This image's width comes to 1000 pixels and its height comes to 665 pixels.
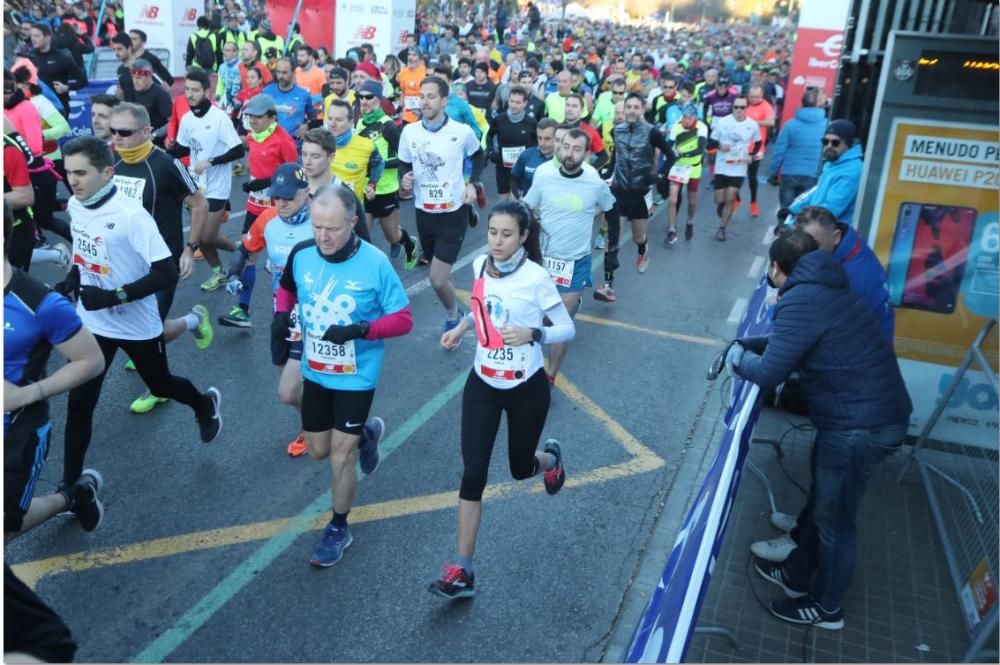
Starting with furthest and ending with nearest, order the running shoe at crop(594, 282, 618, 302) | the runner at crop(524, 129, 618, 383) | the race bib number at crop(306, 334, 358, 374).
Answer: the running shoe at crop(594, 282, 618, 302) → the runner at crop(524, 129, 618, 383) → the race bib number at crop(306, 334, 358, 374)

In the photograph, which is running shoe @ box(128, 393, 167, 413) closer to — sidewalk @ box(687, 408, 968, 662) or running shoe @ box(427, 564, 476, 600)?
running shoe @ box(427, 564, 476, 600)

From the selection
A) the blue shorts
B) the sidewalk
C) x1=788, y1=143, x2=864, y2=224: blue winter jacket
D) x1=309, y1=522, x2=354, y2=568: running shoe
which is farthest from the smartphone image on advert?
x1=309, y1=522, x2=354, y2=568: running shoe

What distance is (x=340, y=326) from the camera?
428cm

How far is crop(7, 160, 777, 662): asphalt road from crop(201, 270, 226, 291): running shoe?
1.10 metres

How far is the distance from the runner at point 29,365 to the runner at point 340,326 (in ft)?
3.48

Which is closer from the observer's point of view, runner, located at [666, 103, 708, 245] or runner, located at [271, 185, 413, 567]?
runner, located at [271, 185, 413, 567]

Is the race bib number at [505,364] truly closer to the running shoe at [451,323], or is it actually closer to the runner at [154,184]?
the runner at [154,184]

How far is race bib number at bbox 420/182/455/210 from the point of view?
25.2ft

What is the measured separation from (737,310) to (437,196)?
3.37 m

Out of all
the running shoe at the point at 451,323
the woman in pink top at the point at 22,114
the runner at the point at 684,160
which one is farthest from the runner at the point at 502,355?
the runner at the point at 684,160

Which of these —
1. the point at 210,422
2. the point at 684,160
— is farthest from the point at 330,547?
the point at 684,160

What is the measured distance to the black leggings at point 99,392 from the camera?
4730 mm

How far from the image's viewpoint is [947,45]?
5.25 meters

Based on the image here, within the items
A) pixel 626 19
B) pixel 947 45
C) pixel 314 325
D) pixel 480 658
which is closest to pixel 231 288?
pixel 314 325
